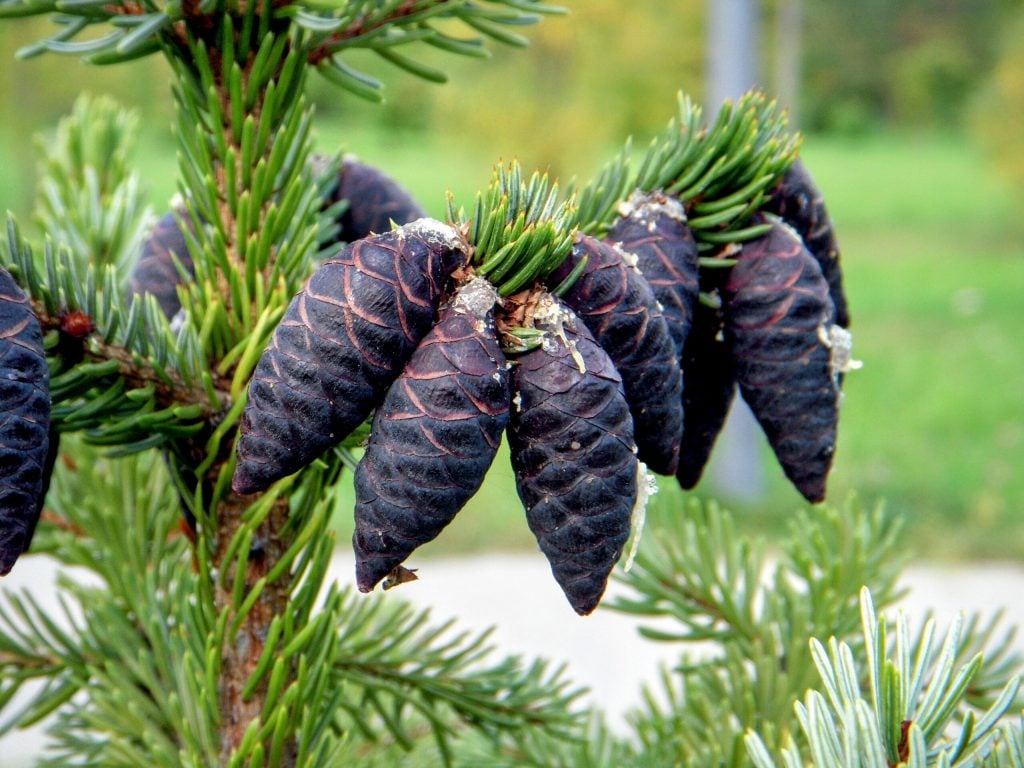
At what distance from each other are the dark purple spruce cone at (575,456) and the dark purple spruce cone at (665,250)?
9 cm

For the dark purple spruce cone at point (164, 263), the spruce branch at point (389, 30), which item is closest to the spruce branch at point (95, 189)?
the dark purple spruce cone at point (164, 263)

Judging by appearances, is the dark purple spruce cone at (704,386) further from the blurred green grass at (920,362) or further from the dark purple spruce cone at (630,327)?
the blurred green grass at (920,362)

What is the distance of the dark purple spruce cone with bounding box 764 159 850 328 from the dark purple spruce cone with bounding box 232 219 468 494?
223 mm

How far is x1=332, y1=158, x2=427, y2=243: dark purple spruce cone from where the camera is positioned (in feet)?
2.25

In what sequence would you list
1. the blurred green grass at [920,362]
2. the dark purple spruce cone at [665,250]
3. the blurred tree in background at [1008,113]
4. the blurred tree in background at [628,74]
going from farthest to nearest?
1. the blurred tree in background at [1008,113]
2. the blurred tree in background at [628,74]
3. the blurred green grass at [920,362]
4. the dark purple spruce cone at [665,250]

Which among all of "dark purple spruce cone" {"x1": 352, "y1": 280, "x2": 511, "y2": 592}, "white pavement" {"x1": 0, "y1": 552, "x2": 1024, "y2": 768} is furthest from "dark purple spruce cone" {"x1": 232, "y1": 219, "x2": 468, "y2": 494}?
"white pavement" {"x1": 0, "y1": 552, "x2": 1024, "y2": 768}

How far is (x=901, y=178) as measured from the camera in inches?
393

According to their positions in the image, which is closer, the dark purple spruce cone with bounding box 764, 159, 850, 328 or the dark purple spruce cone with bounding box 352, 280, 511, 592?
the dark purple spruce cone with bounding box 352, 280, 511, 592

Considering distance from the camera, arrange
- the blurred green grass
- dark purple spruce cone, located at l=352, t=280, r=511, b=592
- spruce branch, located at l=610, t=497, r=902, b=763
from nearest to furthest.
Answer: dark purple spruce cone, located at l=352, t=280, r=511, b=592, spruce branch, located at l=610, t=497, r=902, b=763, the blurred green grass

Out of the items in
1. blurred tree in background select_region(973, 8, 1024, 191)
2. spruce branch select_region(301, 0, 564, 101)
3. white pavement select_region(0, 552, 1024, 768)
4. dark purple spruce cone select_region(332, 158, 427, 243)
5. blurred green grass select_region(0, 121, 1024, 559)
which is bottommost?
white pavement select_region(0, 552, 1024, 768)

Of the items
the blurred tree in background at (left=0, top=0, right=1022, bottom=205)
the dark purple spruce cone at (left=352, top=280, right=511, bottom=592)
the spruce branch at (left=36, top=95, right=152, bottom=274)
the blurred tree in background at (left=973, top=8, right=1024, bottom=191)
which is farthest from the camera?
the blurred tree in background at (left=973, top=8, right=1024, bottom=191)

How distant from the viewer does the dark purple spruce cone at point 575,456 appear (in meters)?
0.38

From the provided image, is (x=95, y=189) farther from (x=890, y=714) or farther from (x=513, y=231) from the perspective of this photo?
(x=890, y=714)

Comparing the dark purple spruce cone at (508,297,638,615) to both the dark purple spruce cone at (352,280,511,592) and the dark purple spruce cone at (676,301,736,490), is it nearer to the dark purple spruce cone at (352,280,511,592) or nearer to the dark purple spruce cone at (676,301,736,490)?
the dark purple spruce cone at (352,280,511,592)
